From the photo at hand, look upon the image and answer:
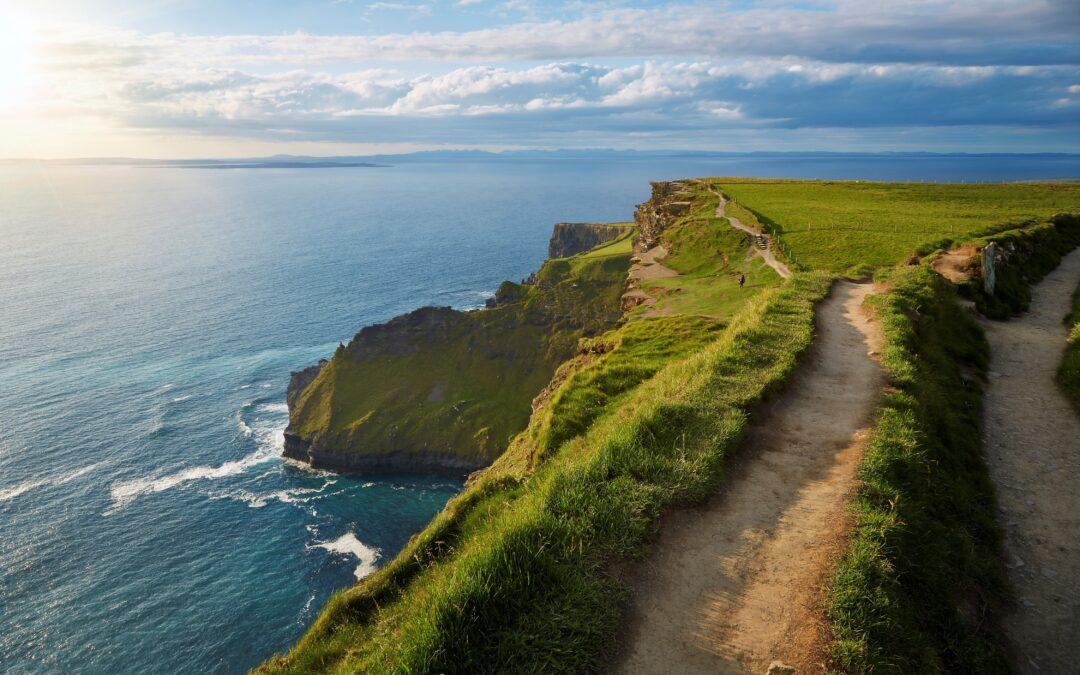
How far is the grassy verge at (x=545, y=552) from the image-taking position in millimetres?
8102

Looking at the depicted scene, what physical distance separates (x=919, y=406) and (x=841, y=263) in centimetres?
2774

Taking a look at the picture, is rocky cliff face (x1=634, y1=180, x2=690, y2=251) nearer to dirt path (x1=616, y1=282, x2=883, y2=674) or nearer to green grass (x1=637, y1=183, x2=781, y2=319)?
green grass (x1=637, y1=183, x2=781, y2=319)

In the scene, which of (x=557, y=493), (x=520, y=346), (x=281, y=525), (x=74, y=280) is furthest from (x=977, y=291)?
(x=74, y=280)

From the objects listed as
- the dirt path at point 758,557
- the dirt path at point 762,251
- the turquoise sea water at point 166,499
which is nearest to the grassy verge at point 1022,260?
the dirt path at point 762,251

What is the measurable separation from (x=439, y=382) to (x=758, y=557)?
104 metres

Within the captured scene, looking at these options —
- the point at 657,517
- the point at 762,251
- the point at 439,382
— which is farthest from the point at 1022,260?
the point at 439,382

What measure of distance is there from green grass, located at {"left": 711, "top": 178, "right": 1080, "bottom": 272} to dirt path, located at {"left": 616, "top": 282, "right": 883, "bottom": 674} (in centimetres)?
2844

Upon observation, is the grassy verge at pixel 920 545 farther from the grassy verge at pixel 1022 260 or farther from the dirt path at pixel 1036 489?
the grassy verge at pixel 1022 260

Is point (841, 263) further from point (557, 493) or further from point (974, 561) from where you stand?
point (557, 493)

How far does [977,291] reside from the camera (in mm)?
32281

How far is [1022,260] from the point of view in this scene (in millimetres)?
40781

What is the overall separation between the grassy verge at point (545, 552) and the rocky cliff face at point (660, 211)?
52153 millimetres

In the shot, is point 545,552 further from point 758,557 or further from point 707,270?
point 707,270

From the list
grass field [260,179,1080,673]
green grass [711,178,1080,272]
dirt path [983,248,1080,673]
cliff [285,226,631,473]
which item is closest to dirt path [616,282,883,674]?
grass field [260,179,1080,673]
